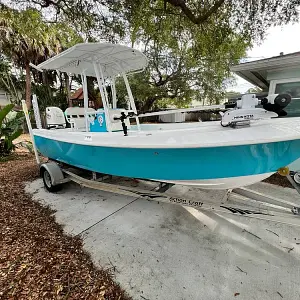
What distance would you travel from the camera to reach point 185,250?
249cm

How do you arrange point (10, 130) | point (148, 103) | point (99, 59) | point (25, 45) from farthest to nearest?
1. point (148, 103)
2. point (25, 45)
3. point (10, 130)
4. point (99, 59)

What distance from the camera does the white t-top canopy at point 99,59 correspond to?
130 inches

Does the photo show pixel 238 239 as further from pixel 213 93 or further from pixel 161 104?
pixel 161 104

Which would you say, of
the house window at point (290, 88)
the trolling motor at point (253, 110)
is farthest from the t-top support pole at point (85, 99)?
the house window at point (290, 88)

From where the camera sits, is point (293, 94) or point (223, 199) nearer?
point (223, 199)

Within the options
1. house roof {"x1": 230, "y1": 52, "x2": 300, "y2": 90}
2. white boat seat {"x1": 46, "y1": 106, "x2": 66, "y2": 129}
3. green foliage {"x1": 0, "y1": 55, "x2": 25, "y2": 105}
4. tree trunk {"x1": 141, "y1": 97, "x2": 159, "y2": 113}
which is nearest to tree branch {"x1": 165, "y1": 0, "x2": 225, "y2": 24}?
house roof {"x1": 230, "y1": 52, "x2": 300, "y2": 90}

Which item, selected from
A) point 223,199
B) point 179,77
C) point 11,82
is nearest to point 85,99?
point 223,199

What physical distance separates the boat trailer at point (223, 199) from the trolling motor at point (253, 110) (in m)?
0.79

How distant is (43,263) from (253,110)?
2.67m

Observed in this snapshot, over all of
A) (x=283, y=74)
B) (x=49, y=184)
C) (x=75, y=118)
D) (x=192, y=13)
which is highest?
(x=192, y=13)

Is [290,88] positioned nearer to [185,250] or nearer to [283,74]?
[283,74]

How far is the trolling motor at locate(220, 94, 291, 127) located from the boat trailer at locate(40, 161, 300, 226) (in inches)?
31.2

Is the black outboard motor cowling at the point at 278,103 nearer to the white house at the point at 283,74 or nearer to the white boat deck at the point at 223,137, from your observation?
the white boat deck at the point at 223,137

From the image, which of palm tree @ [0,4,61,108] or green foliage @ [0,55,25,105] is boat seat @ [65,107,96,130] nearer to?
palm tree @ [0,4,61,108]
